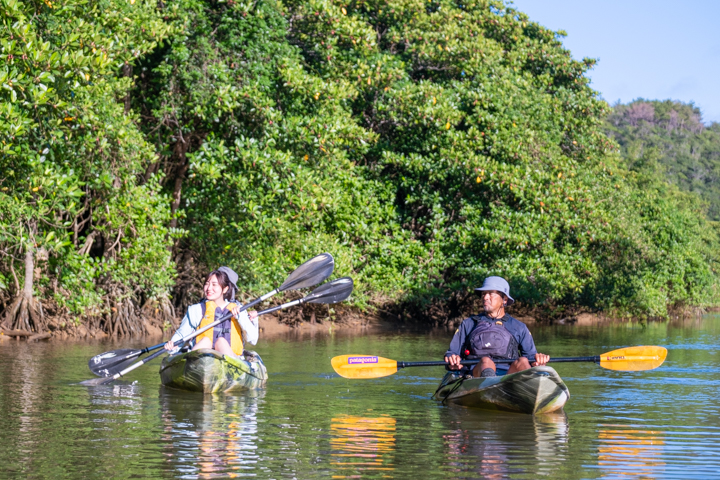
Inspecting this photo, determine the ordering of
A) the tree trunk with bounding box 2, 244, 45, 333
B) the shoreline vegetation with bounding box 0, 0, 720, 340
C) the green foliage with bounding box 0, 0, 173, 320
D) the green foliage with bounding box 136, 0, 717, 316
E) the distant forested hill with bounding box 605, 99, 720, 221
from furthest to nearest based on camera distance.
Result: 1. the distant forested hill with bounding box 605, 99, 720, 221
2. the green foliage with bounding box 136, 0, 717, 316
3. the tree trunk with bounding box 2, 244, 45, 333
4. the shoreline vegetation with bounding box 0, 0, 720, 340
5. the green foliage with bounding box 0, 0, 173, 320

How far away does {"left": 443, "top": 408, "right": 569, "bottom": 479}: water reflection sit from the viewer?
5.00 meters

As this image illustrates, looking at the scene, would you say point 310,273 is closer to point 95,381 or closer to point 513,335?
point 95,381

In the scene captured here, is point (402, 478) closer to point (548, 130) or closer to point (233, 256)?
point (233, 256)

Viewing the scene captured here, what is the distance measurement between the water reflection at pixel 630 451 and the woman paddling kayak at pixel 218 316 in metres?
3.62

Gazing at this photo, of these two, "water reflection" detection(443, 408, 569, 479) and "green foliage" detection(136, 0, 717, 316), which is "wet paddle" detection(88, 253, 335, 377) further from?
"green foliage" detection(136, 0, 717, 316)

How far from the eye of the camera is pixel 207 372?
811 centimetres

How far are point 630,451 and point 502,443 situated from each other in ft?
2.61

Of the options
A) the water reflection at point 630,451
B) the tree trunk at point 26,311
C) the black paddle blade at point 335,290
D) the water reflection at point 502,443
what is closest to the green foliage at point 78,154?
the tree trunk at point 26,311

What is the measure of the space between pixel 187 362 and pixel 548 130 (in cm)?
1529

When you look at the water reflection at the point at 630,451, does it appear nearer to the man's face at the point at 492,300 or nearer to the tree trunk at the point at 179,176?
the man's face at the point at 492,300

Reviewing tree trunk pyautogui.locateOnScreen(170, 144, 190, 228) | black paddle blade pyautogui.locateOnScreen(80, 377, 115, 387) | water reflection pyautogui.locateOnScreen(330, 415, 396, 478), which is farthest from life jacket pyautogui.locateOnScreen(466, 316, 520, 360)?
tree trunk pyautogui.locateOnScreen(170, 144, 190, 228)

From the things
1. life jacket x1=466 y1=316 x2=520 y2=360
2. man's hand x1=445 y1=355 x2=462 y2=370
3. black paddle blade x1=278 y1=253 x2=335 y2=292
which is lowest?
man's hand x1=445 y1=355 x2=462 y2=370

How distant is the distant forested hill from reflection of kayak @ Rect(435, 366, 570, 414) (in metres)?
49.3

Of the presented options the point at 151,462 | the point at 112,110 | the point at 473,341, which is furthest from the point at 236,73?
the point at 151,462
